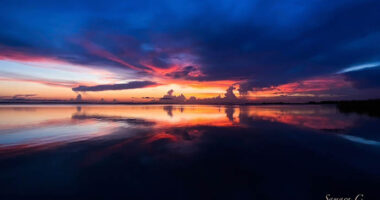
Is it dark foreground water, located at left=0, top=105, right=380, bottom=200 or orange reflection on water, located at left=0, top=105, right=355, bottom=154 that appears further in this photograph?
orange reflection on water, located at left=0, top=105, right=355, bottom=154

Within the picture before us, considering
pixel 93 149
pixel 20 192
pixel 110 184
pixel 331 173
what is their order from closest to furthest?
pixel 20 192, pixel 110 184, pixel 331 173, pixel 93 149

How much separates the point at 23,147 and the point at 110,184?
9.46m

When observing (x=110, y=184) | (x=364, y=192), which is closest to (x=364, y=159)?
(x=364, y=192)

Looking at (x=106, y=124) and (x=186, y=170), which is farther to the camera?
(x=106, y=124)

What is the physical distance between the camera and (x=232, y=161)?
9078mm

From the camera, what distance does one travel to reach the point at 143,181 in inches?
269

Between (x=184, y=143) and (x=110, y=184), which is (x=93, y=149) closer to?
(x=110, y=184)

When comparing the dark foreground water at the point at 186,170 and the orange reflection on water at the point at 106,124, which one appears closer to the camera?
the dark foreground water at the point at 186,170

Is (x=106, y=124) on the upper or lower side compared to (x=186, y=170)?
upper

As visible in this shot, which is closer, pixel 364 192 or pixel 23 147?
pixel 364 192

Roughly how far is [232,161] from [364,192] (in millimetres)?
5043

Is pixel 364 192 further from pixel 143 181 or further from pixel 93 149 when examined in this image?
pixel 93 149

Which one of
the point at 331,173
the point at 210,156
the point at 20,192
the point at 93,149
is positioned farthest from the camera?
the point at 93,149

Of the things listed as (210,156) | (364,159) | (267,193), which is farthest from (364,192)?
(210,156)
